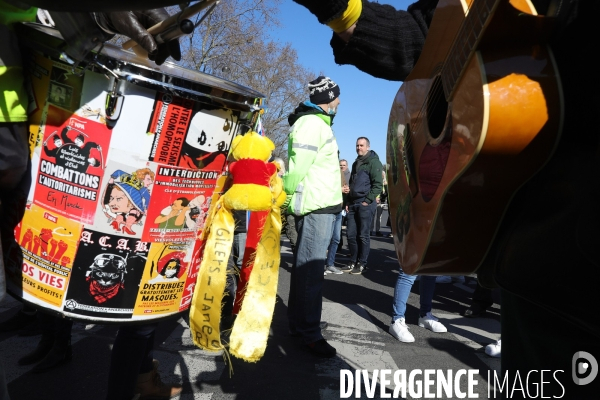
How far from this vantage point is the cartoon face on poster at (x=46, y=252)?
1.31 m

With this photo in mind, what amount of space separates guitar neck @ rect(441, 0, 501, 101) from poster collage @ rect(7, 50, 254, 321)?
0.69m

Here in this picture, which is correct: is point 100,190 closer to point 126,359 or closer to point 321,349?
point 126,359

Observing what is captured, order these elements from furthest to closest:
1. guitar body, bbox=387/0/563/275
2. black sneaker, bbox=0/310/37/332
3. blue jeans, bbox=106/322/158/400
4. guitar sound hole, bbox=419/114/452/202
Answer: black sneaker, bbox=0/310/37/332 → blue jeans, bbox=106/322/158/400 → guitar sound hole, bbox=419/114/452/202 → guitar body, bbox=387/0/563/275

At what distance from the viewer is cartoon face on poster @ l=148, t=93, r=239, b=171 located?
1.33m

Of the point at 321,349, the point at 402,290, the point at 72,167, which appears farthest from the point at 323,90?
the point at 72,167

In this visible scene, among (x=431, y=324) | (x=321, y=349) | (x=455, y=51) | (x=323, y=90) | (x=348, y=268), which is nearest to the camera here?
(x=455, y=51)

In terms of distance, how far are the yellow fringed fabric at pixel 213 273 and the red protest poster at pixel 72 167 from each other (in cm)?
40

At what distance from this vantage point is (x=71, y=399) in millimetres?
2332

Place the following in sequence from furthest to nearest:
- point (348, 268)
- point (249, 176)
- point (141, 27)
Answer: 1. point (348, 268)
2. point (249, 176)
3. point (141, 27)

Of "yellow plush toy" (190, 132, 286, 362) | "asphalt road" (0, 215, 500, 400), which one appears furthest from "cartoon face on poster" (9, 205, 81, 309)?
"asphalt road" (0, 215, 500, 400)

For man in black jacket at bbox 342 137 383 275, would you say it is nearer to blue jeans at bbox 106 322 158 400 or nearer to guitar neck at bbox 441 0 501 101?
blue jeans at bbox 106 322 158 400

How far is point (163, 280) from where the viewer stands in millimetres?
1447

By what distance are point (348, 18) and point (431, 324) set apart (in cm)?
329

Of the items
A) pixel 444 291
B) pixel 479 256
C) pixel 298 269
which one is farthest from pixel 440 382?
pixel 444 291
